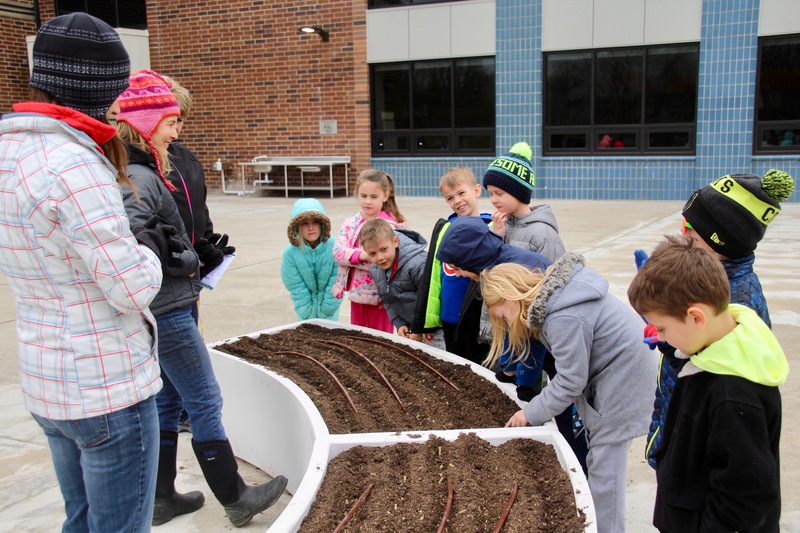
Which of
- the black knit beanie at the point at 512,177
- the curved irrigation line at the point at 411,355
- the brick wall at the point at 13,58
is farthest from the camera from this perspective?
the brick wall at the point at 13,58

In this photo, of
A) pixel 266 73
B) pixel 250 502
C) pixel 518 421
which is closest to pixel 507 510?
pixel 518 421

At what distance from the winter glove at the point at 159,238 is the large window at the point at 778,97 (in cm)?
1346

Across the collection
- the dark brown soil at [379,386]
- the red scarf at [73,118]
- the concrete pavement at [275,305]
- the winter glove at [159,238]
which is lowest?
the concrete pavement at [275,305]

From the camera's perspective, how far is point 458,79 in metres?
15.3

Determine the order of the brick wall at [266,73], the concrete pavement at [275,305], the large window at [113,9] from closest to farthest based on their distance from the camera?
the concrete pavement at [275,305], the brick wall at [266,73], the large window at [113,9]

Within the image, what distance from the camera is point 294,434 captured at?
3.15m

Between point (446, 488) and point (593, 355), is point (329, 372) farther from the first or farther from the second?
point (593, 355)

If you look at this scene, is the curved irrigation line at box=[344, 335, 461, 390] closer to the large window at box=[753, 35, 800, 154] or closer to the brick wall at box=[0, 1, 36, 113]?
the large window at box=[753, 35, 800, 154]

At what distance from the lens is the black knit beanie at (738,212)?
2.39 m

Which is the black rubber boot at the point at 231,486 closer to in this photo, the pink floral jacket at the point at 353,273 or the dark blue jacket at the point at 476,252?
the dark blue jacket at the point at 476,252

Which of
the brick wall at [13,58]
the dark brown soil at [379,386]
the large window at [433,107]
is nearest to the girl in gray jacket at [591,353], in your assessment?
the dark brown soil at [379,386]

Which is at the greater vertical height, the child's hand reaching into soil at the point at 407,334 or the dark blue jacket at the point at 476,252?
the dark blue jacket at the point at 476,252

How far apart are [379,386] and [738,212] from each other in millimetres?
1738

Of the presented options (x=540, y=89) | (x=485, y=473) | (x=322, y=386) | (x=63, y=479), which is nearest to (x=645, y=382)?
(x=485, y=473)
